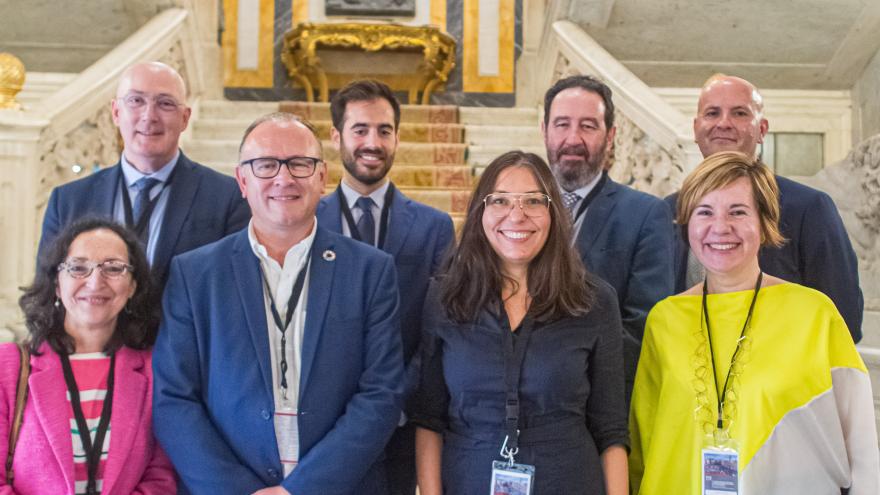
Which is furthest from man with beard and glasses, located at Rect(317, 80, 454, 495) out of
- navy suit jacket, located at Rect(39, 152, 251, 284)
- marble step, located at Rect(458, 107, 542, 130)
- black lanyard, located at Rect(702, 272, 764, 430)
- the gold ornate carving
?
the gold ornate carving

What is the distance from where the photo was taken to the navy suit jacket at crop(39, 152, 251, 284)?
94.3 inches

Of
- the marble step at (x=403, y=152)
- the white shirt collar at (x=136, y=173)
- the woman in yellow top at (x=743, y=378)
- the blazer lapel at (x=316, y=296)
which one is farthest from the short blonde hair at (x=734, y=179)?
the marble step at (x=403, y=152)

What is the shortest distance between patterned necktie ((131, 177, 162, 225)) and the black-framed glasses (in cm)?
59

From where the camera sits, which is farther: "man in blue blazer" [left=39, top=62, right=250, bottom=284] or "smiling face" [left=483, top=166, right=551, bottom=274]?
"man in blue blazer" [left=39, top=62, right=250, bottom=284]

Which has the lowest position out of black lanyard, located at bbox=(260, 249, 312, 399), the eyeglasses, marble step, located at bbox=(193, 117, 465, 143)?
black lanyard, located at bbox=(260, 249, 312, 399)

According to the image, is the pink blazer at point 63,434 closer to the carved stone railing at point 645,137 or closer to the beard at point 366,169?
the beard at point 366,169

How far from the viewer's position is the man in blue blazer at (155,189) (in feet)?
7.93

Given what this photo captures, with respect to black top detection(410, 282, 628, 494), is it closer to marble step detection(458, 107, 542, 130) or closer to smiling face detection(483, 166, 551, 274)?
smiling face detection(483, 166, 551, 274)

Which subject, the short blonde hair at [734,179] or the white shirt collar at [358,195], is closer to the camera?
the short blonde hair at [734,179]

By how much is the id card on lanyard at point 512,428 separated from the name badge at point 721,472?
1.33ft

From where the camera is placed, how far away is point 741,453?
6.24 feet

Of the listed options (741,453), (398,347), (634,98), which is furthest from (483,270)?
(634,98)

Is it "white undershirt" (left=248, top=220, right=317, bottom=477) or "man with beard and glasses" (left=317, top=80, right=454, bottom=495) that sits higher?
"man with beard and glasses" (left=317, top=80, right=454, bottom=495)

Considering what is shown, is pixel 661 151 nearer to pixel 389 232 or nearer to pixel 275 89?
pixel 389 232
